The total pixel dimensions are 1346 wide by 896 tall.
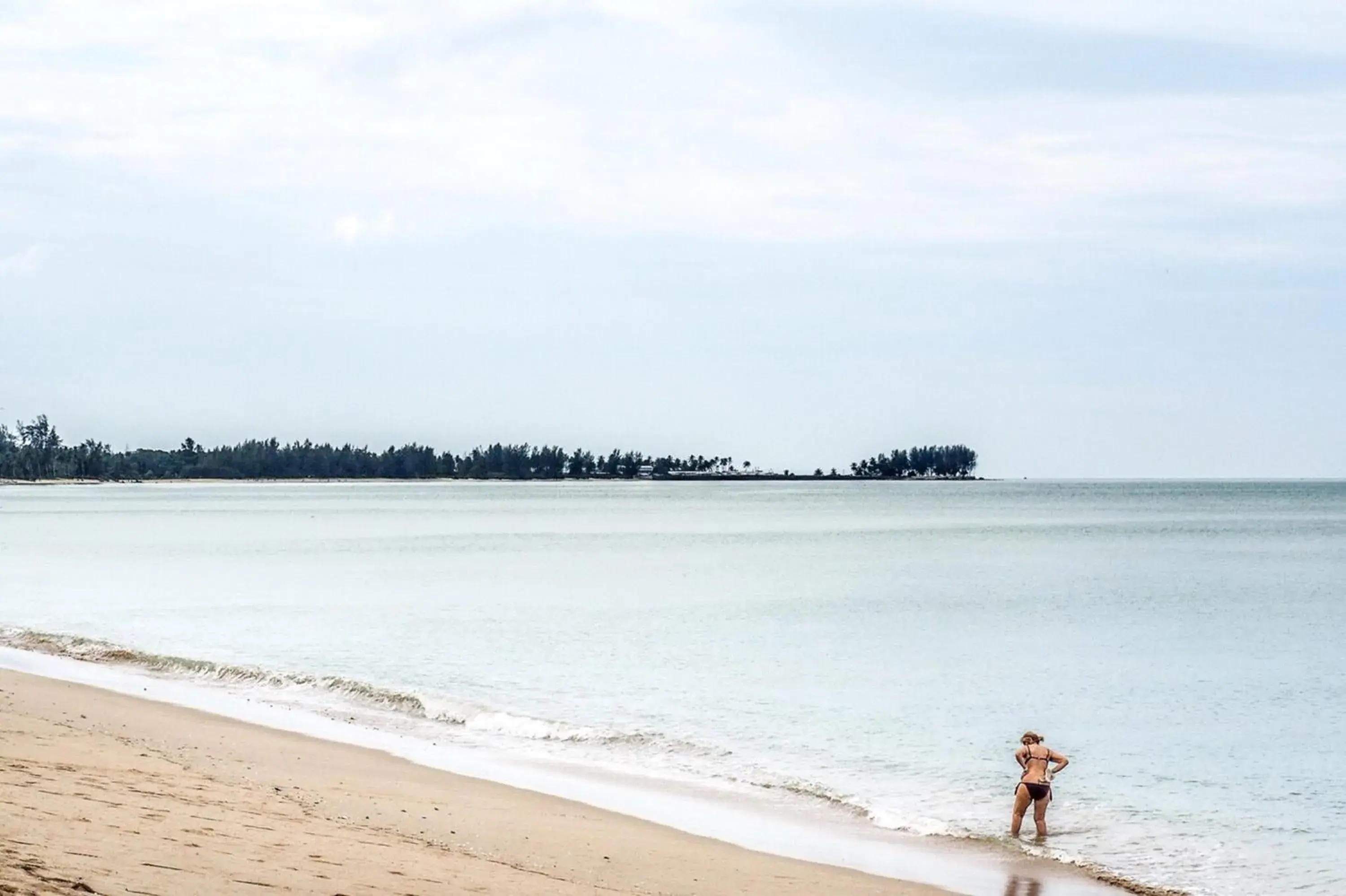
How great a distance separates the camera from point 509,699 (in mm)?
25734

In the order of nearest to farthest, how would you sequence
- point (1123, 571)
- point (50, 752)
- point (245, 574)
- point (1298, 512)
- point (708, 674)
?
1. point (50, 752)
2. point (708, 674)
3. point (245, 574)
4. point (1123, 571)
5. point (1298, 512)

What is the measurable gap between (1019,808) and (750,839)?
10.7ft

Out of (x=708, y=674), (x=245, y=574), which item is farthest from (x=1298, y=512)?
(x=708, y=674)

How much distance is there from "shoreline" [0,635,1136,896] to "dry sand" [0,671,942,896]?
4.8 inches

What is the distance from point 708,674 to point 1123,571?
44.2 metres

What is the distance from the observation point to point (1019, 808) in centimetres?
1512

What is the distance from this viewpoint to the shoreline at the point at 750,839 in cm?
1287

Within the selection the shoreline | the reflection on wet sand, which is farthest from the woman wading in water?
the reflection on wet sand

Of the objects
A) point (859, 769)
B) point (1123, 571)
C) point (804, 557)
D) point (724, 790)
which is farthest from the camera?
point (804, 557)

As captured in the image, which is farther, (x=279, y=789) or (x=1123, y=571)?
(x=1123, y=571)

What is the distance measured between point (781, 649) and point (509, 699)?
424 inches

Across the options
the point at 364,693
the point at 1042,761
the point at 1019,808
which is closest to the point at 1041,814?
the point at 1019,808

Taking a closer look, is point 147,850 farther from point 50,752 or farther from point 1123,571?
point 1123,571

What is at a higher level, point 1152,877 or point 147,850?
point 147,850
